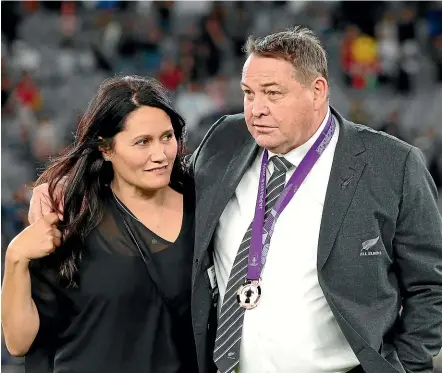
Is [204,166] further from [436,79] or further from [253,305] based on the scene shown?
[436,79]

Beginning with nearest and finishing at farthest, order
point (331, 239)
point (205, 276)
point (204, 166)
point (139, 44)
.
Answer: point (331, 239), point (205, 276), point (204, 166), point (139, 44)

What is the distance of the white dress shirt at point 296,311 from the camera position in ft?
9.41

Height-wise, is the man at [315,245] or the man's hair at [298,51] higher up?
the man's hair at [298,51]

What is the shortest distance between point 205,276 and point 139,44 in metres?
8.25

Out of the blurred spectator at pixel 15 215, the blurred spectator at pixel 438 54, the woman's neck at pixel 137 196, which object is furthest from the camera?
the blurred spectator at pixel 438 54

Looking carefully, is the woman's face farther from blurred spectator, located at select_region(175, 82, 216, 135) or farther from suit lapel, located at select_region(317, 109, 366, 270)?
blurred spectator, located at select_region(175, 82, 216, 135)

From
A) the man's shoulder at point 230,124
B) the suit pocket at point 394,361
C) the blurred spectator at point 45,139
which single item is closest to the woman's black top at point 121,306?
the man's shoulder at point 230,124

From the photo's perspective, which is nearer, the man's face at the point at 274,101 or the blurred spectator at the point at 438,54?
the man's face at the point at 274,101

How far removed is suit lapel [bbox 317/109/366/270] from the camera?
9.39 ft

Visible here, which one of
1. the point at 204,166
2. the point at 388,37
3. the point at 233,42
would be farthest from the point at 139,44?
the point at 204,166

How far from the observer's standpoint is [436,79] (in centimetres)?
1045

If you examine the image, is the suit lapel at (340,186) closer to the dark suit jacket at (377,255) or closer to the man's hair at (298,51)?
the dark suit jacket at (377,255)

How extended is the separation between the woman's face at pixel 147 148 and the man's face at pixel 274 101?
280 mm

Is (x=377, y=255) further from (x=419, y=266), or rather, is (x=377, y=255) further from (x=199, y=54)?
(x=199, y=54)
